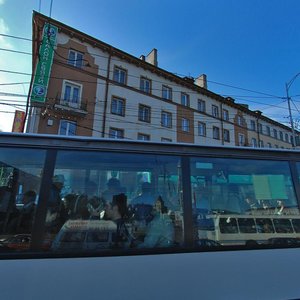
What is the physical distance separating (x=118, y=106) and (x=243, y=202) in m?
22.2

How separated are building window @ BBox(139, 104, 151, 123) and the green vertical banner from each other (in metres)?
8.92

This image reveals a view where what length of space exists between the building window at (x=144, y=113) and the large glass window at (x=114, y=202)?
2284 cm

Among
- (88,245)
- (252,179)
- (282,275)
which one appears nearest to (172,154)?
(252,179)

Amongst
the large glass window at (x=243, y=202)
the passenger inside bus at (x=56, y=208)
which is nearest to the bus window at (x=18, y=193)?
the passenger inside bus at (x=56, y=208)

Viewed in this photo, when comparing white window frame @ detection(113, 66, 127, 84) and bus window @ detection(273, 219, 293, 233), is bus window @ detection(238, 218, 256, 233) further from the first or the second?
white window frame @ detection(113, 66, 127, 84)

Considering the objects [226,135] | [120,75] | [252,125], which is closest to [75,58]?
[120,75]

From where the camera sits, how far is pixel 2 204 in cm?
274

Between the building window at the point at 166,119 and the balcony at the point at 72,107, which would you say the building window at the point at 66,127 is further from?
the building window at the point at 166,119

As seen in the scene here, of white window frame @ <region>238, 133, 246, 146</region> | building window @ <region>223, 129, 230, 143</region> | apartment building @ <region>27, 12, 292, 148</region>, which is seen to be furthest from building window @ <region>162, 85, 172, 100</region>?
white window frame @ <region>238, 133, 246, 146</region>

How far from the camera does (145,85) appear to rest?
89.5 ft

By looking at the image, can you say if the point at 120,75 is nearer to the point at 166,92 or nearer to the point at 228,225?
the point at 166,92

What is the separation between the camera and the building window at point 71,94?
2137cm

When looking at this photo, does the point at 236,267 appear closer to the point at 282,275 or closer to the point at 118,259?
the point at 282,275

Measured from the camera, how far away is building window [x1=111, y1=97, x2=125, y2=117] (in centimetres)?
2431
